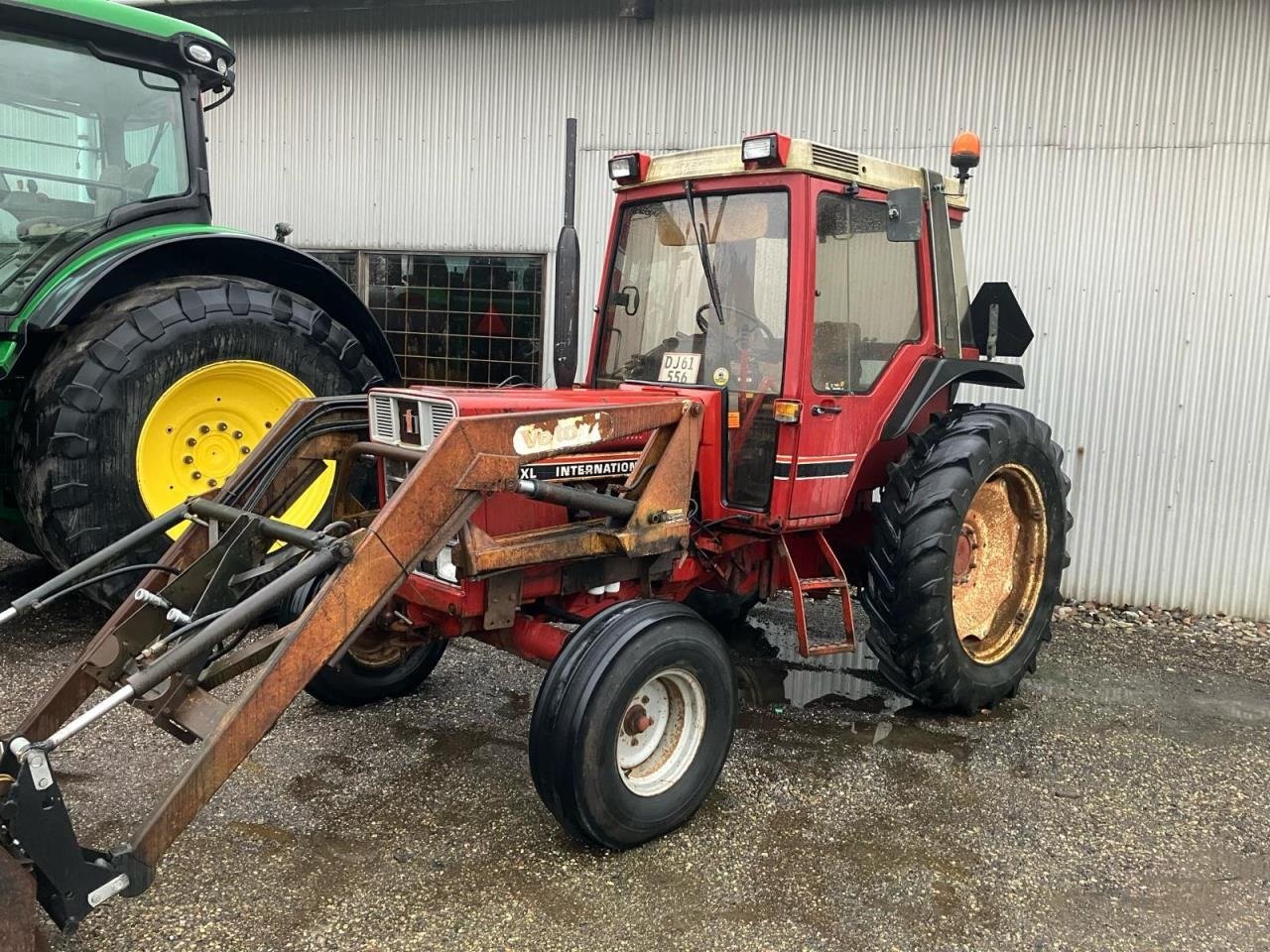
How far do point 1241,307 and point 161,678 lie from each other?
5601 mm

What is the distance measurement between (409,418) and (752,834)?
1.73 m

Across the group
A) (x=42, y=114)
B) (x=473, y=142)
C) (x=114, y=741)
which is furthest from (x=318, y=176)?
(x=114, y=741)

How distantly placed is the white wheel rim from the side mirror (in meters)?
1.65

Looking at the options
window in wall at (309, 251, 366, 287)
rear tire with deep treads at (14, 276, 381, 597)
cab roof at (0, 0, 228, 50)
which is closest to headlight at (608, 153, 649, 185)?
rear tire with deep treads at (14, 276, 381, 597)

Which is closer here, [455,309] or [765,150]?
[765,150]

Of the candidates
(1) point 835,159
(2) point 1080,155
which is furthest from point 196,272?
(2) point 1080,155

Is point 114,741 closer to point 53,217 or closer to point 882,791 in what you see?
point 53,217

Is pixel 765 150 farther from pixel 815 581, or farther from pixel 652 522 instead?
pixel 815 581

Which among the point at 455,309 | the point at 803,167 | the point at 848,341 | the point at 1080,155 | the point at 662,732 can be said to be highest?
the point at 1080,155

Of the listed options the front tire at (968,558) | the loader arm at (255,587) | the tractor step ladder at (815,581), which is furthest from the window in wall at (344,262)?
the front tire at (968,558)

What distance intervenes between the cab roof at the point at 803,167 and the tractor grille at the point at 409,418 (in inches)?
54.3

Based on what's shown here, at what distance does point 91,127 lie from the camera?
443cm

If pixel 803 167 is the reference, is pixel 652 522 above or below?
below

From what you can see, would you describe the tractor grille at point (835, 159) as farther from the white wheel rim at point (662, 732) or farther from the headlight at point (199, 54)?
the headlight at point (199, 54)
